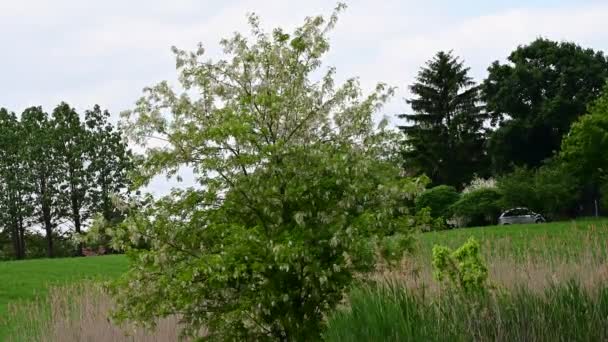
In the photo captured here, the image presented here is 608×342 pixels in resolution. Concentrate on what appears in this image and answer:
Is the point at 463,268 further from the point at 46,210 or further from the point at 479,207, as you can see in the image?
the point at 46,210

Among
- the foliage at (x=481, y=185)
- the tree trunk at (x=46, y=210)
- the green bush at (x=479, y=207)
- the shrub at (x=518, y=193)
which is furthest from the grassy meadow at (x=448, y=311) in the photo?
the tree trunk at (x=46, y=210)

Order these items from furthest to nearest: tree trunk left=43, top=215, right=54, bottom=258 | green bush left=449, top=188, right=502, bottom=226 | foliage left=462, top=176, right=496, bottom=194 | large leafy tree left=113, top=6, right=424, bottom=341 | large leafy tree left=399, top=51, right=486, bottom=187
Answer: large leafy tree left=399, top=51, right=486, bottom=187 < tree trunk left=43, top=215, right=54, bottom=258 < foliage left=462, top=176, right=496, bottom=194 < green bush left=449, top=188, right=502, bottom=226 < large leafy tree left=113, top=6, right=424, bottom=341

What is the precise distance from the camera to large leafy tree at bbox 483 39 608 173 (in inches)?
1773

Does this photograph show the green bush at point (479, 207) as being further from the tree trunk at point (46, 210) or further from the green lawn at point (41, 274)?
the tree trunk at point (46, 210)

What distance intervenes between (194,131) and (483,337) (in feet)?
10.8

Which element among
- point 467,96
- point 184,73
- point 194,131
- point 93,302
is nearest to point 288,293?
point 194,131

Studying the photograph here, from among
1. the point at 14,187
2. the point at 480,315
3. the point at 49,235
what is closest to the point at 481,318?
the point at 480,315

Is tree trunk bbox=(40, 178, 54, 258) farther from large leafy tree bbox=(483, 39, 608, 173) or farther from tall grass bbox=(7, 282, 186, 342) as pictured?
tall grass bbox=(7, 282, 186, 342)

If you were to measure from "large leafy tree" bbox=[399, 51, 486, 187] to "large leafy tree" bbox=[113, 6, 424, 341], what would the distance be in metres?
45.4

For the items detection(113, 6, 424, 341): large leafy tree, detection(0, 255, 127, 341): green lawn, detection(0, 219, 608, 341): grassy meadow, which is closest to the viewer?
detection(113, 6, 424, 341): large leafy tree

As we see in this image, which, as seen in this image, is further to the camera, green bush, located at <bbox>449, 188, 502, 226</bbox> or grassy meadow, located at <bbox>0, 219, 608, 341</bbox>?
green bush, located at <bbox>449, 188, 502, 226</bbox>

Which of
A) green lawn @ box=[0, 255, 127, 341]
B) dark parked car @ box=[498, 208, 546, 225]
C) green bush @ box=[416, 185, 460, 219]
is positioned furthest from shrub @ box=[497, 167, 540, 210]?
green lawn @ box=[0, 255, 127, 341]

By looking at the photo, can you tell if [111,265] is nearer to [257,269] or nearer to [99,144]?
[257,269]

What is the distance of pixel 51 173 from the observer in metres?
44.8
